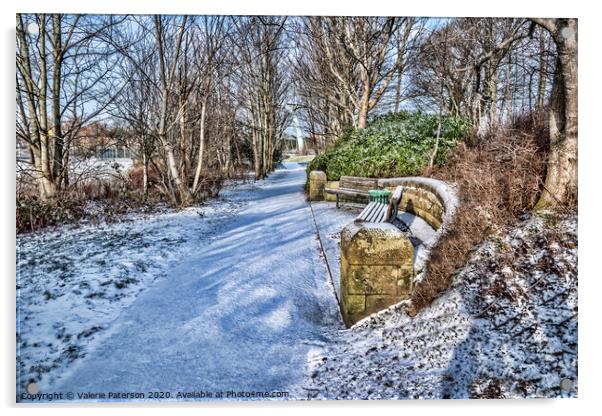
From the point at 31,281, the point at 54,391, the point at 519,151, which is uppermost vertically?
the point at 519,151

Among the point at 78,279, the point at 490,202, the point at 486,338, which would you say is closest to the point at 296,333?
the point at 486,338

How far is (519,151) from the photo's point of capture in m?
3.66

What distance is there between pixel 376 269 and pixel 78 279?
10.4 feet

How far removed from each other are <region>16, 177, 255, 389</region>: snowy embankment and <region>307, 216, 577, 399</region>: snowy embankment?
1996mm

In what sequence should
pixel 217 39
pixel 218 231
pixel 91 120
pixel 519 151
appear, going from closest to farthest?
pixel 519 151 < pixel 91 120 < pixel 218 231 < pixel 217 39

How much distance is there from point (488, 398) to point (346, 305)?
125 cm

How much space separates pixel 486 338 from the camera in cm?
229

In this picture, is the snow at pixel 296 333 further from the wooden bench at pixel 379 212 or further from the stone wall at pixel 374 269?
the wooden bench at pixel 379 212

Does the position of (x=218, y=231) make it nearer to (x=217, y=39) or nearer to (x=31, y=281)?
(x=31, y=281)

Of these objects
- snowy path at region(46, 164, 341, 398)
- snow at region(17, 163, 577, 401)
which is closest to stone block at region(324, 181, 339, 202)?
snowy path at region(46, 164, 341, 398)

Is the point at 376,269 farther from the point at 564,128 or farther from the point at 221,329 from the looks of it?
the point at 564,128

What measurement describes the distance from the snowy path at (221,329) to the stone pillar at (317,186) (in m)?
4.92

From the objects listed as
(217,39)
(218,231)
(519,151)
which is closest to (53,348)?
(218,231)

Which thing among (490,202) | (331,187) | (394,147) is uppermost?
(394,147)
